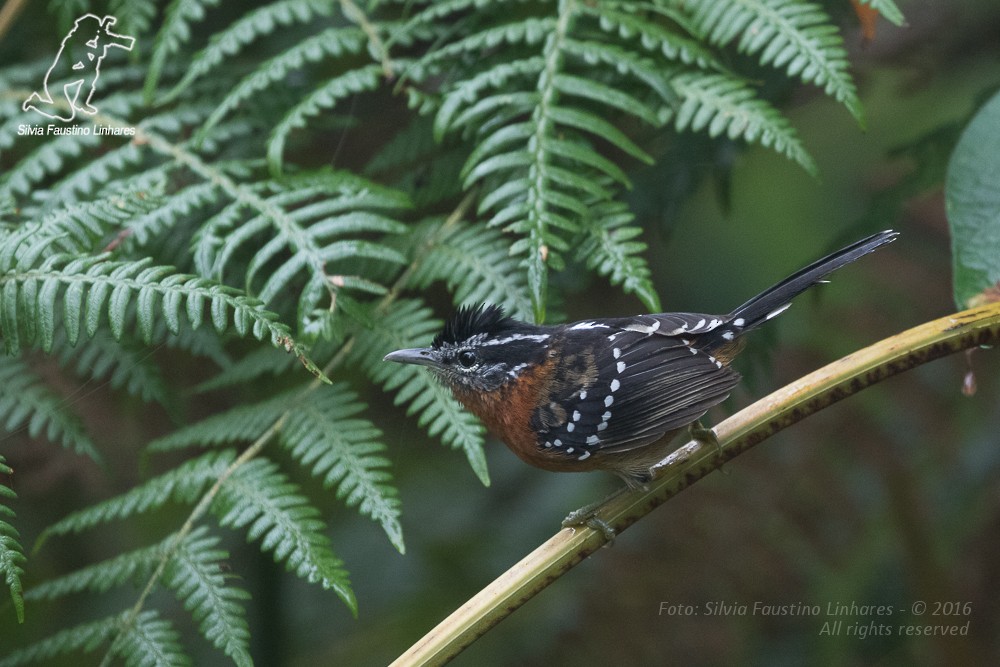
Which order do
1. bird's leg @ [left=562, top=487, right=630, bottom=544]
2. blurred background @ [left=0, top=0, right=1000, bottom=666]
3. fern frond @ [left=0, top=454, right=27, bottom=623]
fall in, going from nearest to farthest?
1. fern frond @ [left=0, top=454, right=27, bottom=623]
2. bird's leg @ [left=562, top=487, right=630, bottom=544]
3. blurred background @ [left=0, top=0, right=1000, bottom=666]

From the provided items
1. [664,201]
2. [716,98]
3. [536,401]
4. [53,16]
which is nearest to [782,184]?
[664,201]

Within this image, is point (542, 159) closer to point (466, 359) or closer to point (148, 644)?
point (466, 359)

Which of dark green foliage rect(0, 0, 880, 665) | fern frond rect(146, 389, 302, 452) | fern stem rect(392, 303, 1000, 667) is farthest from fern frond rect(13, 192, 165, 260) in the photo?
fern stem rect(392, 303, 1000, 667)

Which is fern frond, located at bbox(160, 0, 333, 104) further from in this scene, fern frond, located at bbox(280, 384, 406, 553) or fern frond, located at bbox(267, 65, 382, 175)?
fern frond, located at bbox(280, 384, 406, 553)

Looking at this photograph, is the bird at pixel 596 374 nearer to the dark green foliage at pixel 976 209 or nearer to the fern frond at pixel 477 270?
the fern frond at pixel 477 270

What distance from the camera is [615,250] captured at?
96.2 inches

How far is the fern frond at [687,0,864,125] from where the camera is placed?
2.49m

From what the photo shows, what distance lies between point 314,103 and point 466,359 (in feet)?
3.19

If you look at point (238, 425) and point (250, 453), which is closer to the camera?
point (250, 453)

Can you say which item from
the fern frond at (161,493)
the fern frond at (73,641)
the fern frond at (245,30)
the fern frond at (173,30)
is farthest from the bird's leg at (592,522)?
the fern frond at (173,30)

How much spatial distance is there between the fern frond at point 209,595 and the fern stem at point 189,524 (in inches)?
0.9

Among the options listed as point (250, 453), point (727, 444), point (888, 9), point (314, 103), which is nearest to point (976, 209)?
point (888, 9)

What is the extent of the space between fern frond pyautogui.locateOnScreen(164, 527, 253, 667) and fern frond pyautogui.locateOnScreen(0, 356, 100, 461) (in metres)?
0.47

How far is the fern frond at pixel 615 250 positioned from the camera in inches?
92.0
